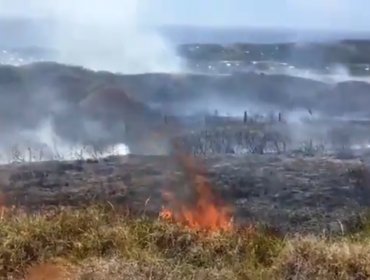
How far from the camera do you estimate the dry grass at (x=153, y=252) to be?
623cm

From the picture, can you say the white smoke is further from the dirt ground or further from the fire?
the fire

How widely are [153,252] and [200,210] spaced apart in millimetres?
1402

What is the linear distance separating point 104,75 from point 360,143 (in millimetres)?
5892

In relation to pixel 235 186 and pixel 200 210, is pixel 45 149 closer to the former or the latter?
pixel 235 186

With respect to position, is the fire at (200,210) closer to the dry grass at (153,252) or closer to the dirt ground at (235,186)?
the dirt ground at (235,186)

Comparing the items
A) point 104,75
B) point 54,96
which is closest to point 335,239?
point 54,96

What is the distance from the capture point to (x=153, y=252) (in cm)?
663

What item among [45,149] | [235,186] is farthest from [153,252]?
[45,149]

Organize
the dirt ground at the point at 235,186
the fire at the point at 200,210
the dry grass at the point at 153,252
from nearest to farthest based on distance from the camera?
the dry grass at the point at 153,252
the fire at the point at 200,210
the dirt ground at the point at 235,186

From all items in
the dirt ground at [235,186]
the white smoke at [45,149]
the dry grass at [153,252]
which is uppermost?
the white smoke at [45,149]

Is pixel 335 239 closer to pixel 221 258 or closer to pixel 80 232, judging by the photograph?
pixel 221 258

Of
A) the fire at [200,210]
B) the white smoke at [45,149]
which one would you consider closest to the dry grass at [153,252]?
the fire at [200,210]

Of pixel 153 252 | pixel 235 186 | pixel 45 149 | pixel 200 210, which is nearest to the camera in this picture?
pixel 153 252

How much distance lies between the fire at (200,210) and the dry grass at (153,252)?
1.44ft
